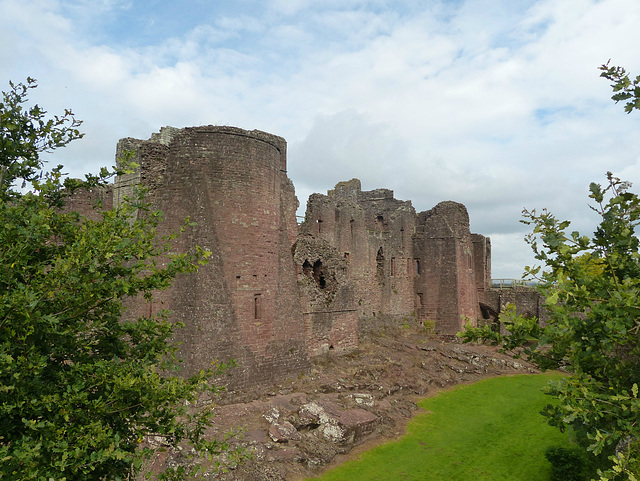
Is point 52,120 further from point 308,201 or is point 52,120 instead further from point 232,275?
point 308,201

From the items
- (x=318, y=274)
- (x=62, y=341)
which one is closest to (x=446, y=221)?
(x=318, y=274)

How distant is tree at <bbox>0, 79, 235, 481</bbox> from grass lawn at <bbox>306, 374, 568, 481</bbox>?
28.4 ft

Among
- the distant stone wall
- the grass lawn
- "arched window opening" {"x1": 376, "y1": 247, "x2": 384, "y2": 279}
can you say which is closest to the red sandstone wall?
the distant stone wall

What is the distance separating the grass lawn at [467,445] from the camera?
13.1m

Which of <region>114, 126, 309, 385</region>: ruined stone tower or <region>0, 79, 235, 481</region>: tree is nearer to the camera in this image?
<region>0, 79, 235, 481</region>: tree

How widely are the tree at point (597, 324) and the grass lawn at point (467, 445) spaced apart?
8.96 m

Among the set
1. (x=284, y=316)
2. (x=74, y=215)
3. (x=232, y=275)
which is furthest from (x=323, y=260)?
(x=74, y=215)

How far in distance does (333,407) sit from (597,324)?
11944 millimetres

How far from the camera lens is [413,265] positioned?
34062mm

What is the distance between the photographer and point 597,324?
4727 mm

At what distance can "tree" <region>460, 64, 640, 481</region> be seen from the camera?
177 inches

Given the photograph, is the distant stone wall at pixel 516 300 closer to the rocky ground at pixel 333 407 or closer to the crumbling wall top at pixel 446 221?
the crumbling wall top at pixel 446 221

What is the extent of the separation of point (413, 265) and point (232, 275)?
2121cm

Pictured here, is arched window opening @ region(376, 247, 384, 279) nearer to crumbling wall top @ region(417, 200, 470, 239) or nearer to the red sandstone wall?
the red sandstone wall
